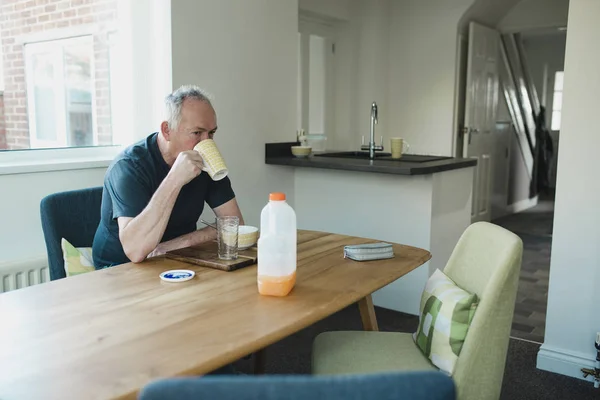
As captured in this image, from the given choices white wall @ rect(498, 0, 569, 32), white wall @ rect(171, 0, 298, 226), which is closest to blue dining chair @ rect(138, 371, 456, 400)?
white wall @ rect(171, 0, 298, 226)

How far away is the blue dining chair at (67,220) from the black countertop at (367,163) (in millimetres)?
1330

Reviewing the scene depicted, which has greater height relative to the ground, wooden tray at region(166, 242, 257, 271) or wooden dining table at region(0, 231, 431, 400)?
wooden tray at region(166, 242, 257, 271)

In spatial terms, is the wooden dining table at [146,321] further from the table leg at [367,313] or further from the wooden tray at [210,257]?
the table leg at [367,313]

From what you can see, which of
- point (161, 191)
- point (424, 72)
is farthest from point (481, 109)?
point (161, 191)

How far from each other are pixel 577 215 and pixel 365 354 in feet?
4.45

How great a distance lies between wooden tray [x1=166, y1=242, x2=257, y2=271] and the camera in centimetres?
163

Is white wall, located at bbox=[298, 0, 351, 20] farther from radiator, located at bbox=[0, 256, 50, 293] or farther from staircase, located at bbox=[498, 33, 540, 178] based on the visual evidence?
radiator, located at bbox=[0, 256, 50, 293]

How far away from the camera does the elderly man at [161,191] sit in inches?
68.3

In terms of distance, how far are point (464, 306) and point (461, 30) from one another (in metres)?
4.23

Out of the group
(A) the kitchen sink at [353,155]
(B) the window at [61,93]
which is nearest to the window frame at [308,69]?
(A) the kitchen sink at [353,155]

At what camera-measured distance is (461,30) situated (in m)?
5.15

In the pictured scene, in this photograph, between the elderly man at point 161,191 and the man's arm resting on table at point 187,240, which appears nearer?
the elderly man at point 161,191

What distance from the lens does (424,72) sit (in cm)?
521

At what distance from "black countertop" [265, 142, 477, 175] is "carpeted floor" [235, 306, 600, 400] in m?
0.85
